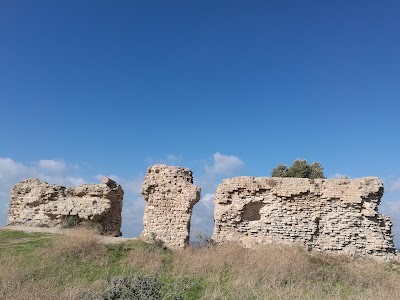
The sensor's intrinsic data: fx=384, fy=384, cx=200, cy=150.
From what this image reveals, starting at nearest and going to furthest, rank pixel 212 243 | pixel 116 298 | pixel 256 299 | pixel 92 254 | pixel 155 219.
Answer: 1. pixel 116 298
2. pixel 256 299
3. pixel 92 254
4. pixel 212 243
5. pixel 155 219

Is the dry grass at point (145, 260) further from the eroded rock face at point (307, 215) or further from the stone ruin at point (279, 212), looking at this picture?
the eroded rock face at point (307, 215)

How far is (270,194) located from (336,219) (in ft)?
7.92

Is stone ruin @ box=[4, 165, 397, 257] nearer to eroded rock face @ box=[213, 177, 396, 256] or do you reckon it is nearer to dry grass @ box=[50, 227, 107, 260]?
eroded rock face @ box=[213, 177, 396, 256]

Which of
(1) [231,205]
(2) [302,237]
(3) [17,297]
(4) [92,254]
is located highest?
(1) [231,205]

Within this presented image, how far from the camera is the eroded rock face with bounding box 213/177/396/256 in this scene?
43.5 feet

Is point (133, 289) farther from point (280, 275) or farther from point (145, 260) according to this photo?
point (145, 260)

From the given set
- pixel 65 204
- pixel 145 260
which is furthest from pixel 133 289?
pixel 65 204

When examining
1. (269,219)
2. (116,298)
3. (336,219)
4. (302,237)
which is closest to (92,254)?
(116,298)

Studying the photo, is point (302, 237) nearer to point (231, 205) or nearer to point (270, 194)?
point (270, 194)

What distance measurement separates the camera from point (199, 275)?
9.23m

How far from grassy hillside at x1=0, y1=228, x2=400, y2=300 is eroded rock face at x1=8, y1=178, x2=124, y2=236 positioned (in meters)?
2.80

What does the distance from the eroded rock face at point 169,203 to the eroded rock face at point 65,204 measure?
7.82 ft

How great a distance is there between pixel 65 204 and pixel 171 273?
8379mm

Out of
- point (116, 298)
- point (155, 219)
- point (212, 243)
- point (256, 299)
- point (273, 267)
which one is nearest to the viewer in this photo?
point (116, 298)
